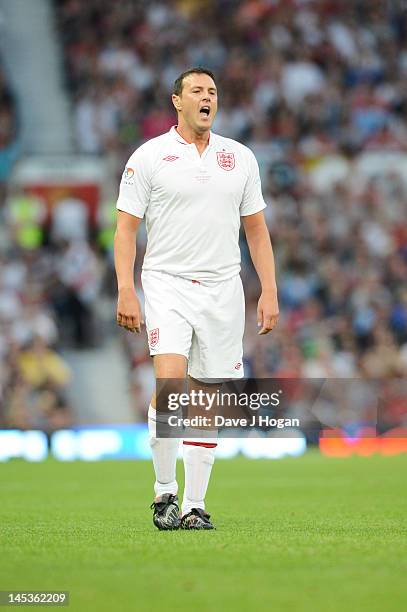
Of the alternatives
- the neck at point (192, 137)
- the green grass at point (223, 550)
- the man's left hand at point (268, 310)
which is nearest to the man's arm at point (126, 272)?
the neck at point (192, 137)

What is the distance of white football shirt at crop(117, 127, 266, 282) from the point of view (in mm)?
8211

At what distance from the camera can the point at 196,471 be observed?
8.20 meters

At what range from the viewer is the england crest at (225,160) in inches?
328

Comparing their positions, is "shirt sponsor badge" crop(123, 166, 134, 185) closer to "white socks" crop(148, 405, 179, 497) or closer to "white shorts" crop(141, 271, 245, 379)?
"white shorts" crop(141, 271, 245, 379)

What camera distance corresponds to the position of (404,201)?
22.5 m

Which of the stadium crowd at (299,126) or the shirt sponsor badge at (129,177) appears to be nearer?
the shirt sponsor badge at (129,177)

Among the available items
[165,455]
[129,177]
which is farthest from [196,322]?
[129,177]

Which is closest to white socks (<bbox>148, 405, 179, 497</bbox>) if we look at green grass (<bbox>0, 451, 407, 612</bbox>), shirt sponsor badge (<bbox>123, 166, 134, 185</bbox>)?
green grass (<bbox>0, 451, 407, 612</bbox>)

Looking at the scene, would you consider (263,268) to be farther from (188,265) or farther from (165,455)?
(165,455)

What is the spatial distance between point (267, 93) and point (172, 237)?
49.9 ft

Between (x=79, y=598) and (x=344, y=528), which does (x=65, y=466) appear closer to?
(x=344, y=528)

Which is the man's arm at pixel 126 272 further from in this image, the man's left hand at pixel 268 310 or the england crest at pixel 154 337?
the man's left hand at pixel 268 310

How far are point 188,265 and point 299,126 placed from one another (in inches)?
594

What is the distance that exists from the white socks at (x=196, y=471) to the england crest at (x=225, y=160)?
1.52 metres
